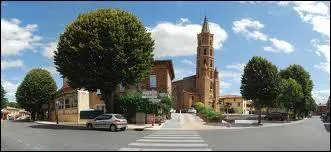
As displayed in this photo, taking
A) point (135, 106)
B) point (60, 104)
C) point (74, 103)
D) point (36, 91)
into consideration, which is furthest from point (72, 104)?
point (135, 106)

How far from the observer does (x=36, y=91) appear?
81.6 metres

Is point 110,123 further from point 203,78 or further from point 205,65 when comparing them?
point 205,65

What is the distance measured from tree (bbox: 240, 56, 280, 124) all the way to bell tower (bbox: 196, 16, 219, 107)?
73.4 metres

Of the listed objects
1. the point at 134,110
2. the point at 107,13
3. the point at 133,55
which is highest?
the point at 107,13

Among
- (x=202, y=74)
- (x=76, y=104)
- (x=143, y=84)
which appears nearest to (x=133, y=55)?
(x=76, y=104)

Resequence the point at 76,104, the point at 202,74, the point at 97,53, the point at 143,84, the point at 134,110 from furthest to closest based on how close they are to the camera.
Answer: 1. the point at 202,74
2. the point at 143,84
3. the point at 76,104
4. the point at 134,110
5. the point at 97,53

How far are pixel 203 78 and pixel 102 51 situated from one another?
99.5 m

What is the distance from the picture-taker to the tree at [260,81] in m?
65.0

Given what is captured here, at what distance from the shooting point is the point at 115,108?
52.5 metres

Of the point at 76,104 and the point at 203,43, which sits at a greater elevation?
the point at 203,43

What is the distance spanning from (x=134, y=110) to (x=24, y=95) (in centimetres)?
3598

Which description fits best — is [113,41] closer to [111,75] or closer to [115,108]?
[111,75]

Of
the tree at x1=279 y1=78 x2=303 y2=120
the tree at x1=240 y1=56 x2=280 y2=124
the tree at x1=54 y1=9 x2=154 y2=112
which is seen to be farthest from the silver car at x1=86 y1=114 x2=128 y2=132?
the tree at x1=279 y1=78 x2=303 y2=120

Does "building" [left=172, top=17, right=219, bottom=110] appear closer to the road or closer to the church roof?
the church roof
